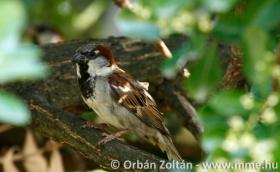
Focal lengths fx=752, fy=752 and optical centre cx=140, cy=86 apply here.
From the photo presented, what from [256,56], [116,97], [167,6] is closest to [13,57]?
[167,6]

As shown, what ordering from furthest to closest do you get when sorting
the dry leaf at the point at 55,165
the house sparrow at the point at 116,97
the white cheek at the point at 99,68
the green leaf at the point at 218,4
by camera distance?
the dry leaf at the point at 55,165
the white cheek at the point at 99,68
the house sparrow at the point at 116,97
the green leaf at the point at 218,4

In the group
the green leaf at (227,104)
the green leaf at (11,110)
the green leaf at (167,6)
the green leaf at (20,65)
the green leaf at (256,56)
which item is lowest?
the green leaf at (11,110)

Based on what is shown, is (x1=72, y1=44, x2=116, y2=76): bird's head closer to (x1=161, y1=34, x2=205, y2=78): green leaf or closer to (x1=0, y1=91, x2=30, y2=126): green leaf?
(x1=161, y1=34, x2=205, y2=78): green leaf

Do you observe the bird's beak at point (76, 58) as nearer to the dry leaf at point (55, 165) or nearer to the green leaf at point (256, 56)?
the dry leaf at point (55, 165)

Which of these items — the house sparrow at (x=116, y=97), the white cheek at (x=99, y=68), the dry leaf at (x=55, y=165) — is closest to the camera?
the house sparrow at (x=116, y=97)

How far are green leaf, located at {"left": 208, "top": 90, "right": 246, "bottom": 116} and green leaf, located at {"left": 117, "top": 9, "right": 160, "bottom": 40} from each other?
0.48ft

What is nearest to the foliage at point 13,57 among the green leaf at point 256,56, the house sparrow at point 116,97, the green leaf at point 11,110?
the green leaf at point 11,110

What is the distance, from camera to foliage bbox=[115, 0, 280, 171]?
3.81 ft

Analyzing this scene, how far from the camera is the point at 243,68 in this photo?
4.05ft

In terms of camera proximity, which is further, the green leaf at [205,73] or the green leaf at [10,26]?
the green leaf at [205,73]

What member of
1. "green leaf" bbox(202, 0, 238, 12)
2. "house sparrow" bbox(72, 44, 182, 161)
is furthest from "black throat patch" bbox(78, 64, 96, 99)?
"green leaf" bbox(202, 0, 238, 12)

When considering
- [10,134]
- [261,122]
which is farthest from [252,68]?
[10,134]

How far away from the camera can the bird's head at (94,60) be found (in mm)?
3305

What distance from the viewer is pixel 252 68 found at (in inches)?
45.4
